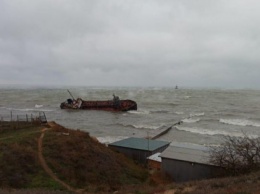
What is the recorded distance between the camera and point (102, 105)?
238 ft

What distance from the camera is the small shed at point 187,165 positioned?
1875 cm

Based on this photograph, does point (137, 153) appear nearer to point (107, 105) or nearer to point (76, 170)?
point (76, 170)

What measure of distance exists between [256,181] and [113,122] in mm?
40196

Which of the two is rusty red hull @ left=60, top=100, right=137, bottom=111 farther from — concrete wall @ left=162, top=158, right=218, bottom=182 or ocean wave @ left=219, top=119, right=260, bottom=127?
concrete wall @ left=162, top=158, right=218, bottom=182

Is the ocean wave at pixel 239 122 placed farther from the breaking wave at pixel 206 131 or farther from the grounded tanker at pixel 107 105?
the grounded tanker at pixel 107 105

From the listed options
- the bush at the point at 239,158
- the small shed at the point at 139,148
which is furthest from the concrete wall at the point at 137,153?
the bush at the point at 239,158

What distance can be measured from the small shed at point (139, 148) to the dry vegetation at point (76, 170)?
96 cm

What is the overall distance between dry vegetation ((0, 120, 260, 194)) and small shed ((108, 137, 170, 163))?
96cm

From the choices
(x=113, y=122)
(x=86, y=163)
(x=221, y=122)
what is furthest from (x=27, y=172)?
(x=221, y=122)

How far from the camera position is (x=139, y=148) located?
24000 mm

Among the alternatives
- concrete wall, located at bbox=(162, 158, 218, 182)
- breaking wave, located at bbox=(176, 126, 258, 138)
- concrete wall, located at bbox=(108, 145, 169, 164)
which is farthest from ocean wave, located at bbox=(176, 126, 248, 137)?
concrete wall, located at bbox=(162, 158, 218, 182)

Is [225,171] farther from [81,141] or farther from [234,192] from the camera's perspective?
[81,141]

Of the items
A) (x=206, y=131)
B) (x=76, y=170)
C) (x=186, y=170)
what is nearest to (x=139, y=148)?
(x=186, y=170)

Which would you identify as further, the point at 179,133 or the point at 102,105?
the point at 102,105
